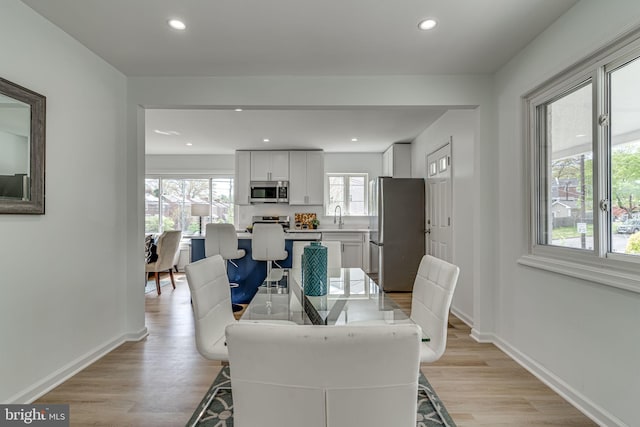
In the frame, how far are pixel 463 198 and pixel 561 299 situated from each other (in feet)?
5.34

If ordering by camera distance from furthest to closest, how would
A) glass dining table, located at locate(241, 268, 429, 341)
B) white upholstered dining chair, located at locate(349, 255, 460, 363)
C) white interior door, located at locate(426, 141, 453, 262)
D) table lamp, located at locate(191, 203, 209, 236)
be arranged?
1. table lamp, located at locate(191, 203, 209, 236)
2. white interior door, located at locate(426, 141, 453, 262)
3. white upholstered dining chair, located at locate(349, 255, 460, 363)
4. glass dining table, located at locate(241, 268, 429, 341)

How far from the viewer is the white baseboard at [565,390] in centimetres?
180

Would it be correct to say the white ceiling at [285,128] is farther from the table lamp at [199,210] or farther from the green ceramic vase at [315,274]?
the green ceramic vase at [315,274]

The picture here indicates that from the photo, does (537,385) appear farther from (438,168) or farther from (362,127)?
(362,127)

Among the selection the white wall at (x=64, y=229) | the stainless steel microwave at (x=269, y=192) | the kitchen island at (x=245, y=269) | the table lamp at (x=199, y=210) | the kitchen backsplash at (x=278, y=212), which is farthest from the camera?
the kitchen backsplash at (x=278, y=212)

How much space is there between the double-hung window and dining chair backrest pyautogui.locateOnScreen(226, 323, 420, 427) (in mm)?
1638

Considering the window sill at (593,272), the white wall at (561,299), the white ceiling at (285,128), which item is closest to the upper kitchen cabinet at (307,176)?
the white ceiling at (285,128)

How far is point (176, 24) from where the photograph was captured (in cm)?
225

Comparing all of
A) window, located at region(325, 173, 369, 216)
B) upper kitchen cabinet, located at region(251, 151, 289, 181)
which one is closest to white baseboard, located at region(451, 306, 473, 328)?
window, located at region(325, 173, 369, 216)

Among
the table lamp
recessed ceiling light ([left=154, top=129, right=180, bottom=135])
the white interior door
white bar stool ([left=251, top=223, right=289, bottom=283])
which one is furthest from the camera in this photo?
the table lamp

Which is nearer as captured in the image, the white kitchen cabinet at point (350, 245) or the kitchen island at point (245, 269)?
the kitchen island at point (245, 269)

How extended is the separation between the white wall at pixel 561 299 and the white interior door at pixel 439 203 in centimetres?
110

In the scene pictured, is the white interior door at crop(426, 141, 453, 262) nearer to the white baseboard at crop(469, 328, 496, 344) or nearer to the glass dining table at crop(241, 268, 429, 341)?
the white baseboard at crop(469, 328, 496, 344)

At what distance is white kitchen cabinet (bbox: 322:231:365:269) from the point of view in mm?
6129
